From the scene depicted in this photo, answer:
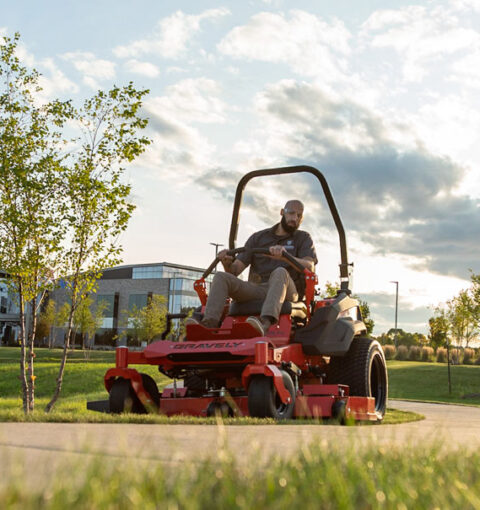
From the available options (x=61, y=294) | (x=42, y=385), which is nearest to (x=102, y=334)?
(x=61, y=294)

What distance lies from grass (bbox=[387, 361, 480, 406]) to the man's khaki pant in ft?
55.4

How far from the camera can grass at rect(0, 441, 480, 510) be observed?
1.71 meters

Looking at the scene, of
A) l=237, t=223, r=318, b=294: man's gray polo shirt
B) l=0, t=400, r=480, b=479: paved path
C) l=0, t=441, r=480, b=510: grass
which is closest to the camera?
l=0, t=441, r=480, b=510: grass

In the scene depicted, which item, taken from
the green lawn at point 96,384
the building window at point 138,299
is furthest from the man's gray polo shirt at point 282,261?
the building window at point 138,299

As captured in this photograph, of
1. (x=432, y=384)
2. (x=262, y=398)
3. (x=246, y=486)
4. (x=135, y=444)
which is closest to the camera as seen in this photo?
(x=246, y=486)

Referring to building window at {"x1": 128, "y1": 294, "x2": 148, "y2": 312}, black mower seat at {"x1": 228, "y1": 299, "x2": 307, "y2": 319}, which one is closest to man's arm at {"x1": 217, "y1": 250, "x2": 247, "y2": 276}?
black mower seat at {"x1": 228, "y1": 299, "x2": 307, "y2": 319}

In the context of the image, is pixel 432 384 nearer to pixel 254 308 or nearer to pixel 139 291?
pixel 254 308

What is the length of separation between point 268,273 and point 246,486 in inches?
245

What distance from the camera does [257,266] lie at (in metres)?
8.29

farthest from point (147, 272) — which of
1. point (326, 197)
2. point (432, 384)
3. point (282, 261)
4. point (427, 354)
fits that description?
point (282, 261)

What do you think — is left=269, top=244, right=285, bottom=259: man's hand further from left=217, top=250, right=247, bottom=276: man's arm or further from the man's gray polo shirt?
left=217, top=250, right=247, bottom=276: man's arm

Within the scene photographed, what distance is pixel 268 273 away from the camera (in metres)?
8.20

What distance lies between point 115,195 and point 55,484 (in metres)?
10.0

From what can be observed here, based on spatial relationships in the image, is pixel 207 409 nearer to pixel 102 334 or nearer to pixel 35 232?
pixel 35 232
